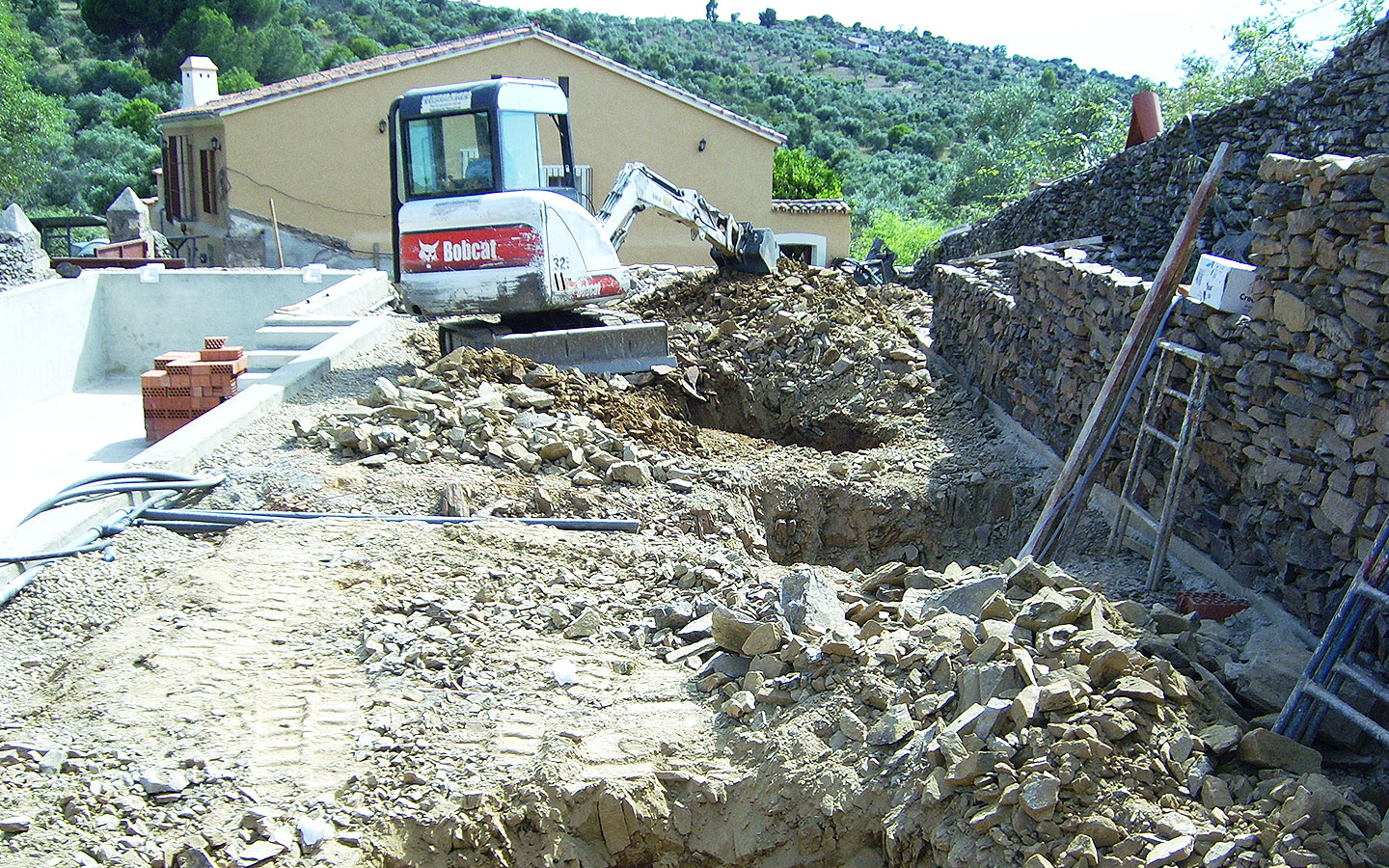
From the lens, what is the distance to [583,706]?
5.30 metres

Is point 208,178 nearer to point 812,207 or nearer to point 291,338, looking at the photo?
point 291,338

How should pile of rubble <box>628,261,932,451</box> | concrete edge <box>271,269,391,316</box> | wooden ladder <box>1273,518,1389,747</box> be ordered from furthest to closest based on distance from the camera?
concrete edge <box>271,269,391,316</box> → pile of rubble <box>628,261,932,451</box> → wooden ladder <box>1273,518,1389,747</box>

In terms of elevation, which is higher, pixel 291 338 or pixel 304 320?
pixel 304 320

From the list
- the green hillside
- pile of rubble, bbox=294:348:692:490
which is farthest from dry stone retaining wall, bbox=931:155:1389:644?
the green hillside

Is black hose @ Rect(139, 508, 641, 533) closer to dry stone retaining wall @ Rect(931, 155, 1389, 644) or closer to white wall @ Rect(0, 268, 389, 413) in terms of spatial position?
dry stone retaining wall @ Rect(931, 155, 1389, 644)

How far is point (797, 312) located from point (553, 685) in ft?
29.3

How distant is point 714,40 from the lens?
74125 millimetres

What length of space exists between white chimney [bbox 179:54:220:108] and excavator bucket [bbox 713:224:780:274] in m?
17.7

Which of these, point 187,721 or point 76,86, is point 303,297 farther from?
point 76,86

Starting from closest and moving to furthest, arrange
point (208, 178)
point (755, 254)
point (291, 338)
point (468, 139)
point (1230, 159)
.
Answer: point (1230, 159), point (468, 139), point (291, 338), point (755, 254), point (208, 178)

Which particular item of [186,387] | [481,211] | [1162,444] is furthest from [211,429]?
[1162,444]

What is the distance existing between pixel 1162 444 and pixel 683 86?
1940 inches

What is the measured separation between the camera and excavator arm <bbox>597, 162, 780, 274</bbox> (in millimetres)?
12781

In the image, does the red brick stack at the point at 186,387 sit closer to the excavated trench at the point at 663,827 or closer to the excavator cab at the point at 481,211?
the excavator cab at the point at 481,211
